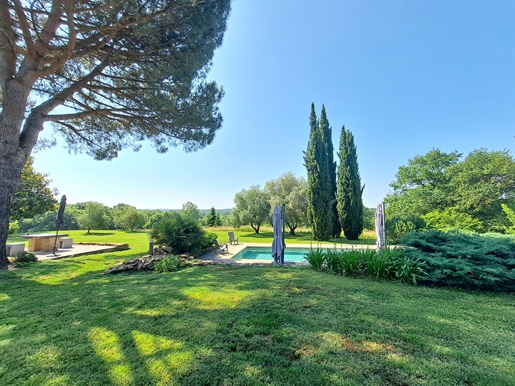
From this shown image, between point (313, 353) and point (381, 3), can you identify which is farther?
point (381, 3)

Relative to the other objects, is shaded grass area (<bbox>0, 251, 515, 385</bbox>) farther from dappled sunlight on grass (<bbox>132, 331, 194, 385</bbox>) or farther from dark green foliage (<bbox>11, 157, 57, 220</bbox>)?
dark green foliage (<bbox>11, 157, 57, 220</bbox>)

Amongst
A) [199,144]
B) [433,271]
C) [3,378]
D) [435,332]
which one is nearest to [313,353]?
[435,332]

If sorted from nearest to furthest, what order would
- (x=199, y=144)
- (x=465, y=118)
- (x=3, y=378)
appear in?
(x=3, y=378) → (x=199, y=144) → (x=465, y=118)

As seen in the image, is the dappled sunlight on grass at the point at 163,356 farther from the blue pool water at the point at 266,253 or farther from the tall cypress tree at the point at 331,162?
the tall cypress tree at the point at 331,162

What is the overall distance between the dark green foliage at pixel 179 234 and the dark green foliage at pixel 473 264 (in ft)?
25.9

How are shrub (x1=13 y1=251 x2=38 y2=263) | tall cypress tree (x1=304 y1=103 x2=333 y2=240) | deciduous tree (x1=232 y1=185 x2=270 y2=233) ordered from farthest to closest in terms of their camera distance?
deciduous tree (x1=232 y1=185 x2=270 y2=233) → tall cypress tree (x1=304 y1=103 x2=333 y2=240) → shrub (x1=13 y1=251 x2=38 y2=263)

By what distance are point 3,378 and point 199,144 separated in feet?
27.0

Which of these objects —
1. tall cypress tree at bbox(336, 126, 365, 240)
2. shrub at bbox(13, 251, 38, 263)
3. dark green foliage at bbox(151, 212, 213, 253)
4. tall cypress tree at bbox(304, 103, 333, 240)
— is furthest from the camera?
tall cypress tree at bbox(336, 126, 365, 240)

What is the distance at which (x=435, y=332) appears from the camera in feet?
8.65

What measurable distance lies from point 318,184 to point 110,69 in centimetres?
1522

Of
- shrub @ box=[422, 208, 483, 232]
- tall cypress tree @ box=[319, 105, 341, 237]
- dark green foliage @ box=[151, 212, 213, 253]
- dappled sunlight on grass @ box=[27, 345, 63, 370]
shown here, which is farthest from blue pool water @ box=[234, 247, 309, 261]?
dappled sunlight on grass @ box=[27, 345, 63, 370]

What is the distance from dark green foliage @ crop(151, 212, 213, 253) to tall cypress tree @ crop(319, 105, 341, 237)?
12784mm

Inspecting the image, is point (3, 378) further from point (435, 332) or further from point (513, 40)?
point (513, 40)

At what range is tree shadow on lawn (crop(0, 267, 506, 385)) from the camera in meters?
1.86
